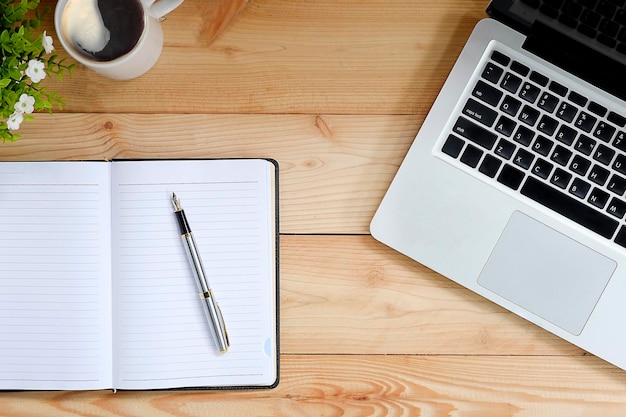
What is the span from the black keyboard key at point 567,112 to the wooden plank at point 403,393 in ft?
0.89

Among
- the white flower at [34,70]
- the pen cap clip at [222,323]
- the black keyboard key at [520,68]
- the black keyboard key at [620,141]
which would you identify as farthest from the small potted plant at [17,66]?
the black keyboard key at [620,141]

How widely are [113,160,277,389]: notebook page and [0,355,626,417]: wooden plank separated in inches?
1.5

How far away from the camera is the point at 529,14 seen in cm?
68

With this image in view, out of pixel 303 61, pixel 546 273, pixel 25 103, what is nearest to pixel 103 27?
pixel 25 103

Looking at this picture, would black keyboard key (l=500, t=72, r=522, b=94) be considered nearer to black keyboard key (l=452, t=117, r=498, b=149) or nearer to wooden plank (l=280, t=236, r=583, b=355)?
black keyboard key (l=452, t=117, r=498, b=149)

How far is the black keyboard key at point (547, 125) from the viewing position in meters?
0.69

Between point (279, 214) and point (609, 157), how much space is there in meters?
0.36

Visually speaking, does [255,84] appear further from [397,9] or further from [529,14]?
[529,14]

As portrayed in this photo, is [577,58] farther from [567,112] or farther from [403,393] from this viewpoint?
[403,393]

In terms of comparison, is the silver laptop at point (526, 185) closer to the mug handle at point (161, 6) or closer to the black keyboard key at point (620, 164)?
the black keyboard key at point (620, 164)

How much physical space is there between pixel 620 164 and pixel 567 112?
8 centimetres

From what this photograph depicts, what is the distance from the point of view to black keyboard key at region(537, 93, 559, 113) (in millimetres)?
697

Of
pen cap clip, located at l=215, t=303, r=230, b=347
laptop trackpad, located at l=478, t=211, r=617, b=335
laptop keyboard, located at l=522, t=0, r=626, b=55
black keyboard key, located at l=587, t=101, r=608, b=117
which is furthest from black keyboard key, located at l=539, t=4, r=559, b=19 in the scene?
pen cap clip, located at l=215, t=303, r=230, b=347

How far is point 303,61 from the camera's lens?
0.75 metres
